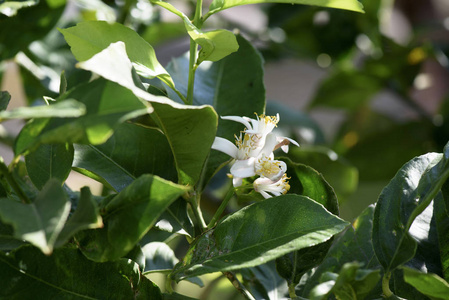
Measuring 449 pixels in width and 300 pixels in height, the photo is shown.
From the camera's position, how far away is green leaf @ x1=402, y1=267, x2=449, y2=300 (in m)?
0.25

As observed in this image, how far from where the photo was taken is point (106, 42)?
11.1 inches

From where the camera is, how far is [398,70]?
0.89 m

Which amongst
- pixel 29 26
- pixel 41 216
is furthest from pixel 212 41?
pixel 29 26

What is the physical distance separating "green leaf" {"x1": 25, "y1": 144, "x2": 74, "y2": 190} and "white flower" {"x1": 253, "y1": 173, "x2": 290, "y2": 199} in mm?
109

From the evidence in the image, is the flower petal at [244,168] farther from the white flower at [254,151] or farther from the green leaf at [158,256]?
the green leaf at [158,256]

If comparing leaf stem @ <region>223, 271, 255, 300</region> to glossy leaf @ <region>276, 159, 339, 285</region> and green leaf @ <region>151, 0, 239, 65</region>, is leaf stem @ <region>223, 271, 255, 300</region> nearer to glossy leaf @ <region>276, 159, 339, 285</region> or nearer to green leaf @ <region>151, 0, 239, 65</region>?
glossy leaf @ <region>276, 159, 339, 285</region>

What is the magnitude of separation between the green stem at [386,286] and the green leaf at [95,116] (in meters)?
0.17

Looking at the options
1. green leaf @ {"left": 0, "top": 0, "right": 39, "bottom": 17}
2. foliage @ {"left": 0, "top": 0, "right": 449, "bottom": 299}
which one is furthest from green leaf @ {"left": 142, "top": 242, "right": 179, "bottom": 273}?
green leaf @ {"left": 0, "top": 0, "right": 39, "bottom": 17}

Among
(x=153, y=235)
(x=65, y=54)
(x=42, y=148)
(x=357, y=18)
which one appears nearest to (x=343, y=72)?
(x=357, y=18)

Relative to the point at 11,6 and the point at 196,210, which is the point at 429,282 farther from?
the point at 11,6

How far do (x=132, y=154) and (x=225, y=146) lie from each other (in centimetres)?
6

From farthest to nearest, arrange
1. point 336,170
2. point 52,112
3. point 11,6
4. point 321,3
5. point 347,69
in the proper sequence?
point 347,69, point 336,170, point 11,6, point 321,3, point 52,112

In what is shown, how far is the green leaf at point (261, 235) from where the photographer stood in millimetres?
254

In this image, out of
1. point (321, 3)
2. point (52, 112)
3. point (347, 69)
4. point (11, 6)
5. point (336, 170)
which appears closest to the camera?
point (52, 112)
